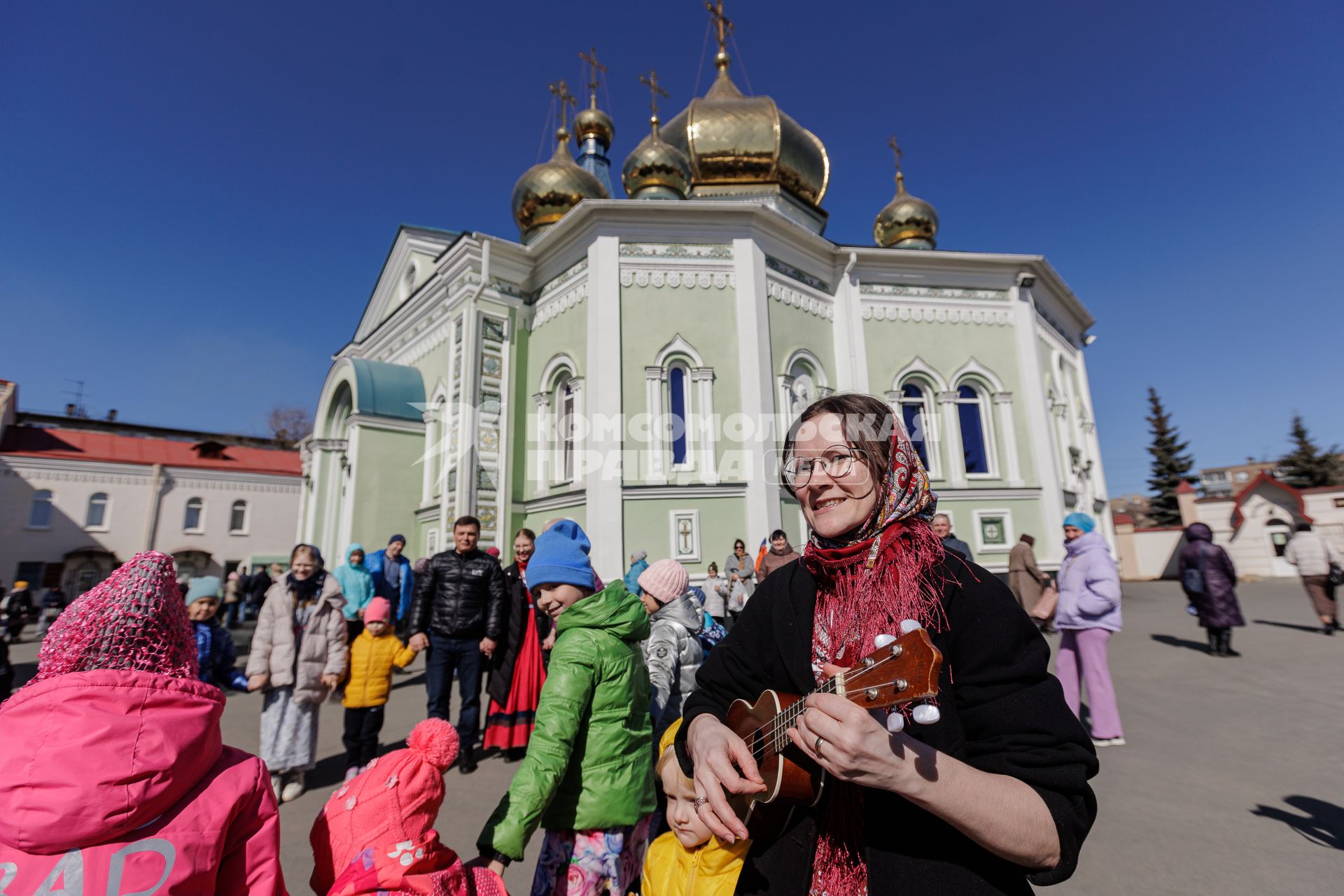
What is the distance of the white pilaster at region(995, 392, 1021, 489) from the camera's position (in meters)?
14.5

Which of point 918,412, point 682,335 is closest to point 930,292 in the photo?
point 918,412

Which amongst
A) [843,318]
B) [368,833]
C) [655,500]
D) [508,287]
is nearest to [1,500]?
[508,287]

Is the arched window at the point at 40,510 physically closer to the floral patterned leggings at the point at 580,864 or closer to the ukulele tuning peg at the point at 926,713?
the floral patterned leggings at the point at 580,864

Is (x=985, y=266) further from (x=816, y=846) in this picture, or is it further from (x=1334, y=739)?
(x=816, y=846)

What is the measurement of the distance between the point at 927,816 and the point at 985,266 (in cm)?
1641

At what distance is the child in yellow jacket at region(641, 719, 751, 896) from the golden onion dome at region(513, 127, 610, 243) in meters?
15.5

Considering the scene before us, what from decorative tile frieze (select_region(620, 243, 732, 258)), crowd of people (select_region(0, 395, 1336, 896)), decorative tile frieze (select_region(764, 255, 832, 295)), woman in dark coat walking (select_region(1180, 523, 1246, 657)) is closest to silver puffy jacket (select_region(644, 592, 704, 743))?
crowd of people (select_region(0, 395, 1336, 896))

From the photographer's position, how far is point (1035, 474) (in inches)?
573

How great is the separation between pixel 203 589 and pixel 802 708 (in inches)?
182

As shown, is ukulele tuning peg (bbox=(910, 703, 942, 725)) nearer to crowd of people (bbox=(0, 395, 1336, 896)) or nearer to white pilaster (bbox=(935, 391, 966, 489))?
crowd of people (bbox=(0, 395, 1336, 896))

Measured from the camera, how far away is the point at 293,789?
470 centimetres

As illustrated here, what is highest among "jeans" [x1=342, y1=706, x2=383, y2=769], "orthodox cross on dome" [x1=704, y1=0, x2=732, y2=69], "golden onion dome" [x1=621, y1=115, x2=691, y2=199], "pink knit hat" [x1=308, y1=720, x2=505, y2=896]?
"orthodox cross on dome" [x1=704, y1=0, x2=732, y2=69]

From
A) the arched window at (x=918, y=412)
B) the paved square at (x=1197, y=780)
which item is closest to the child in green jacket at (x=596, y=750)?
the paved square at (x=1197, y=780)

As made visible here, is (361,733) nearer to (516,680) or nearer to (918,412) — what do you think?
(516,680)
